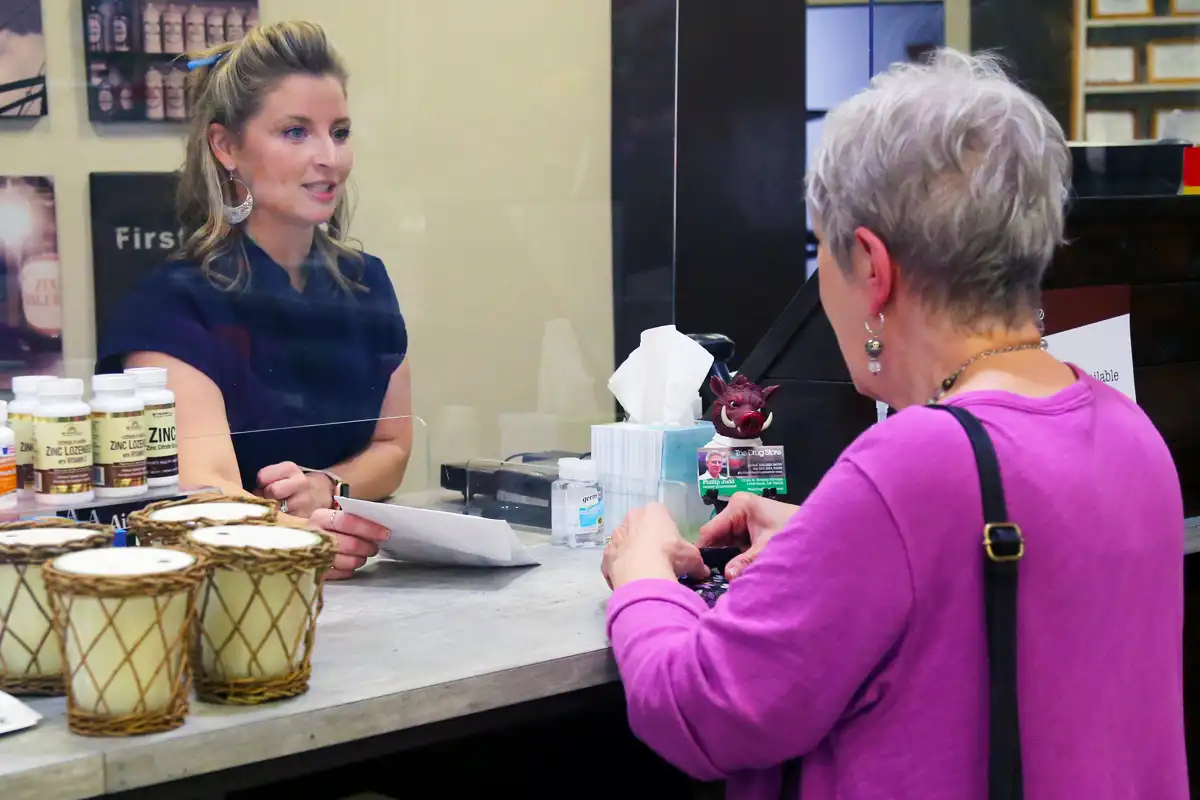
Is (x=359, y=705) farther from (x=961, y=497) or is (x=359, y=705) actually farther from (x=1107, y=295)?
(x=1107, y=295)

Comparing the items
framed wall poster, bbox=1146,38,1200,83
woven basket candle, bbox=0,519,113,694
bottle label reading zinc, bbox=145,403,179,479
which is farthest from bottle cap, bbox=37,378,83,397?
framed wall poster, bbox=1146,38,1200,83

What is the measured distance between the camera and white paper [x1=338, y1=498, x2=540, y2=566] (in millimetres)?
1751

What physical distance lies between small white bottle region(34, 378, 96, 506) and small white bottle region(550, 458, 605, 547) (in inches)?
28.6

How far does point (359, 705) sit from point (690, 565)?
51 centimetres

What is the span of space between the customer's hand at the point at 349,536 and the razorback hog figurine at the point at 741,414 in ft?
1.71

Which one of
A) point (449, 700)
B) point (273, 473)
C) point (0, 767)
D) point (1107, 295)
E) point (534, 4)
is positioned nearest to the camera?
point (0, 767)

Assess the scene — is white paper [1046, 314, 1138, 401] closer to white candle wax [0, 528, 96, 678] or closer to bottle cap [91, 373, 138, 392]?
bottle cap [91, 373, 138, 392]

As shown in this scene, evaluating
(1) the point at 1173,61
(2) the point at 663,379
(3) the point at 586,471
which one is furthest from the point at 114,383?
(1) the point at 1173,61

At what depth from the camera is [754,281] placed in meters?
3.21

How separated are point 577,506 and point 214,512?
72cm

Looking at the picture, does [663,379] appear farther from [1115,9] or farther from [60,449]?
[1115,9]

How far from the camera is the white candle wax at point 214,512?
1.39m

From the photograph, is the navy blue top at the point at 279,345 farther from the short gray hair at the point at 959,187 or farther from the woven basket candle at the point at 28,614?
the short gray hair at the point at 959,187

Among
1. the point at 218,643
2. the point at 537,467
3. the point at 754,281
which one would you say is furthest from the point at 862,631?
the point at 754,281
